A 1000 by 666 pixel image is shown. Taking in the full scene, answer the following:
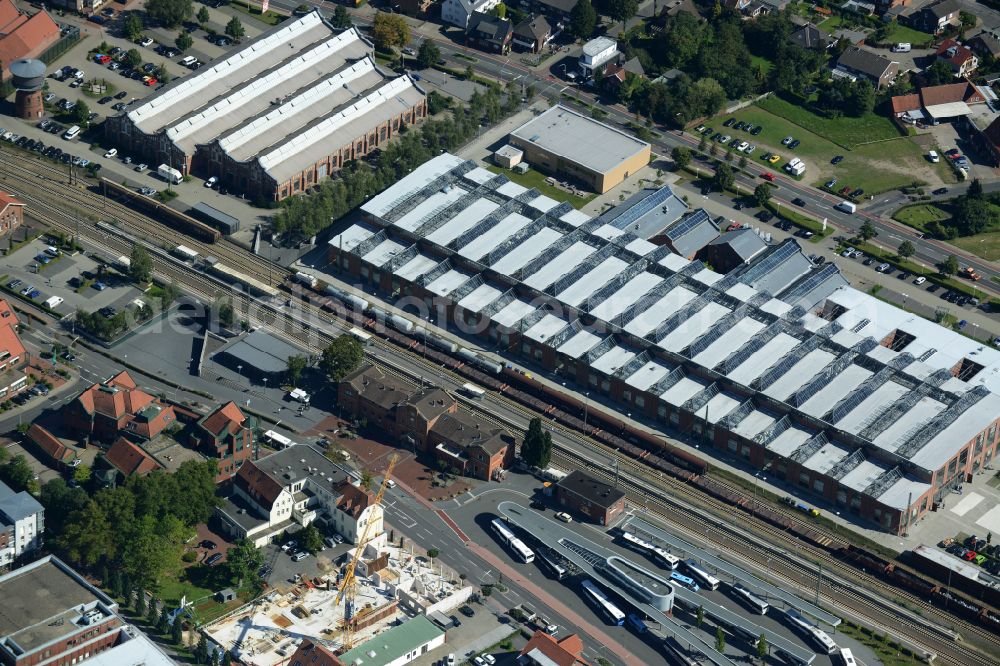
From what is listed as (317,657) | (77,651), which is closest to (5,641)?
(77,651)

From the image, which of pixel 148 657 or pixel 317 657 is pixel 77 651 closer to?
pixel 148 657

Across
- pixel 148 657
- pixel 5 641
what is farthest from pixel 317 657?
pixel 5 641

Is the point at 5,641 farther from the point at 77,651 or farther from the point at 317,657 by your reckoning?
the point at 317,657

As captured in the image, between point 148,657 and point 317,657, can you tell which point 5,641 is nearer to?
point 148,657
